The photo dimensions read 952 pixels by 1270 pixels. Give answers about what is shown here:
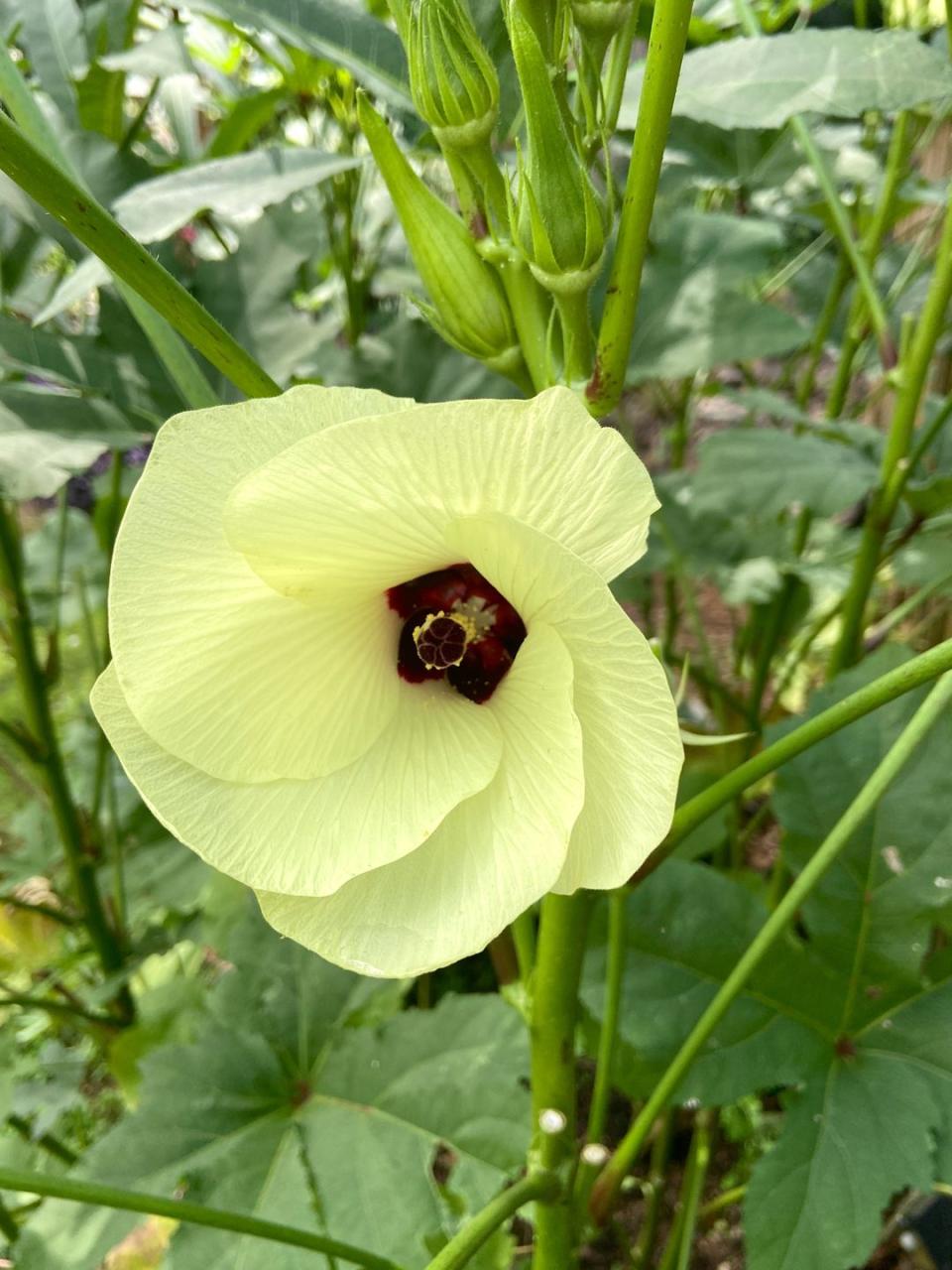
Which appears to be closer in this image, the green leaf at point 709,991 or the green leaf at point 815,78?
the green leaf at point 815,78

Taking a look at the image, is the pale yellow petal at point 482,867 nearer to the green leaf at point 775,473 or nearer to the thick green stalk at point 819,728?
the thick green stalk at point 819,728

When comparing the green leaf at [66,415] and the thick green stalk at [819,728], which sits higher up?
the green leaf at [66,415]

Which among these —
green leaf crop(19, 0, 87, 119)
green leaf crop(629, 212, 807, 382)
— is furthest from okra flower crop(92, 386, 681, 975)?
green leaf crop(19, 0, 87, 119)

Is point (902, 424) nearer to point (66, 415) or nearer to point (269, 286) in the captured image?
point (269, 286)

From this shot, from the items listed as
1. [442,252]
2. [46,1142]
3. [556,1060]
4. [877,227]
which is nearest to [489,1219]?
[556,1060]

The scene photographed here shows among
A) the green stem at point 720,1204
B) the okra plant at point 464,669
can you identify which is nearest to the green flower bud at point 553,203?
the okra plant at point 464,669
